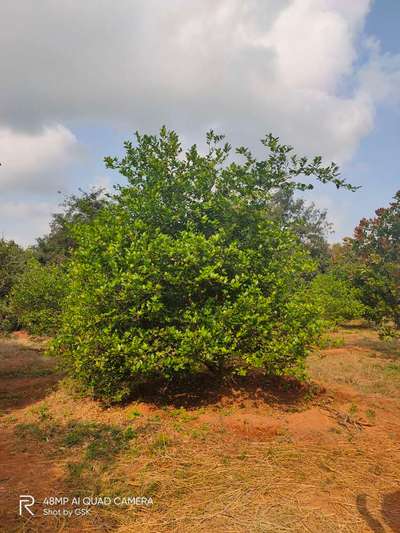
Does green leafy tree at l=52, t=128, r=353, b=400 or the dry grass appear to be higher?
green leafy tree at l=52, t=128, r=353, b=400

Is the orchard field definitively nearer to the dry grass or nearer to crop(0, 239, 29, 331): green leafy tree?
the dry grass

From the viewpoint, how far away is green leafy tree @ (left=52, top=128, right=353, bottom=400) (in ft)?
23.8

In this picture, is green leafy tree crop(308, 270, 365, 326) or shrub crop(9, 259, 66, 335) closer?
shrub crop(9, 259, 66, 335)

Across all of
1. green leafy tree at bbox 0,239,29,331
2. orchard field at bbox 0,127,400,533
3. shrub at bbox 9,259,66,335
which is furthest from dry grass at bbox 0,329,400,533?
shrub at bbox 9,259,66,335

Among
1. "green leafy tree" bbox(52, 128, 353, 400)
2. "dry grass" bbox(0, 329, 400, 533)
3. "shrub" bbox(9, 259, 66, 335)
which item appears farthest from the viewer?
"shrub" bbox(9, 259, 66, 335)

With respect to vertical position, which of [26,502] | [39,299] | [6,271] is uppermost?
[6,271]

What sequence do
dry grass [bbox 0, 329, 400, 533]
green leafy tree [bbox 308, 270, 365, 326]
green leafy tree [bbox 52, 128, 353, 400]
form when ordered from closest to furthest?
dry grass [bbox 0, 329, 400, 533], green leafy tree [bbox 52, 128, 353, 400], green leafy tree [bbox 308, 270, 365, 326]

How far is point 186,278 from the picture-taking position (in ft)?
24.6

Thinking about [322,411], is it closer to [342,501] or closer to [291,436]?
[291,436]

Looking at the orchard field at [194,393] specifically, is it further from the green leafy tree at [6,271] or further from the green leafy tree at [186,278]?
the green leafy tree at [6,271]

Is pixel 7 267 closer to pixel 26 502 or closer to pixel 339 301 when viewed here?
pixel 26 502

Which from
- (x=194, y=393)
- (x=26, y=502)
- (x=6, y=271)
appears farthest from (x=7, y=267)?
(x=26, y=502)

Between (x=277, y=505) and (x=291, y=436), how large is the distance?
7.31 ft

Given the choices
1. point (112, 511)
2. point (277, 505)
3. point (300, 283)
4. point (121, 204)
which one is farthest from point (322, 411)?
point (121, 204)
